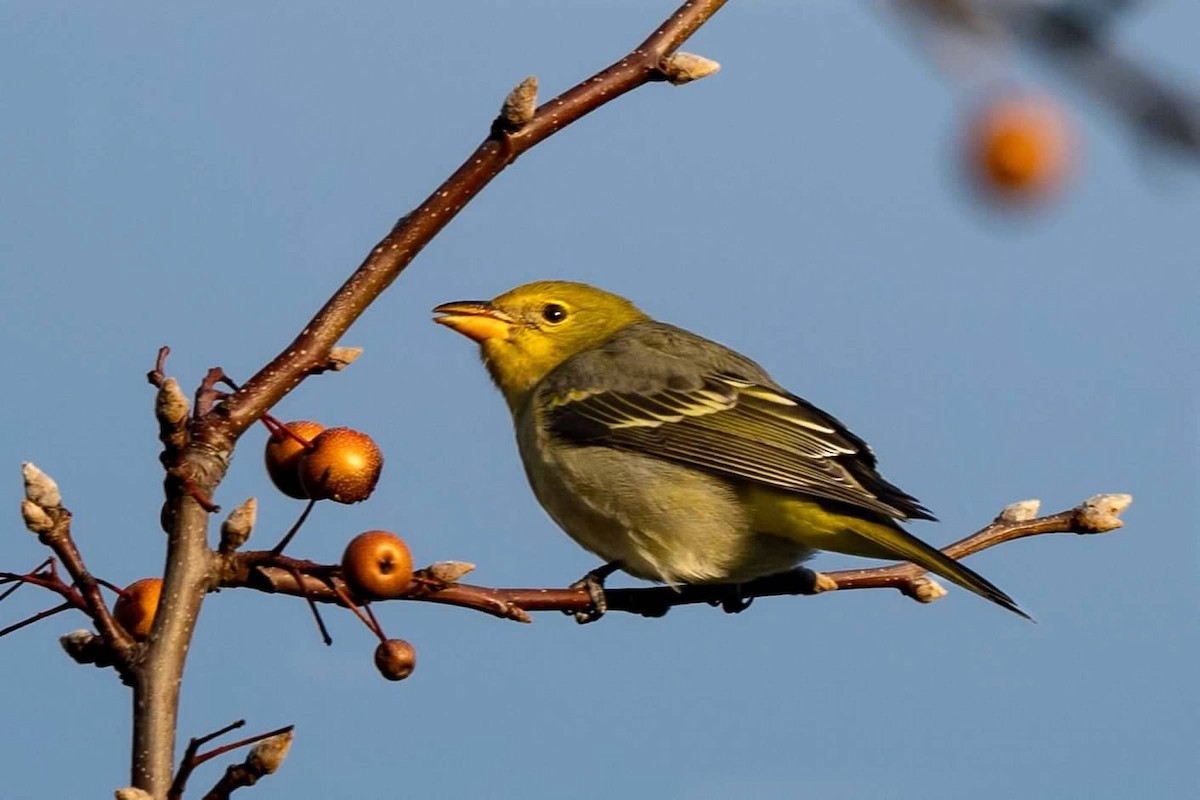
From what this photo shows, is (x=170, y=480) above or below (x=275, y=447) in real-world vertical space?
below

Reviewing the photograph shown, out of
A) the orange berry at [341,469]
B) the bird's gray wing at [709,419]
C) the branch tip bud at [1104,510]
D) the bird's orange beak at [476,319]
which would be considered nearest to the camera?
the orange berry at [341,469]

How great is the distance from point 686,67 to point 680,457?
265 cm

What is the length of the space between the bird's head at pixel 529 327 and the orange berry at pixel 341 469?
129 inches

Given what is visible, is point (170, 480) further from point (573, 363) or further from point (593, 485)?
point (573, 363)

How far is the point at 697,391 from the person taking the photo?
675 cm

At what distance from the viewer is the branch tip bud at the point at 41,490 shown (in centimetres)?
323

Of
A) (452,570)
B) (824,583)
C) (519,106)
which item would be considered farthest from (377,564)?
(824,583)

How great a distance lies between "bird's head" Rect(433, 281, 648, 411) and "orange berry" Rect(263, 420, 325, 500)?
3.04m

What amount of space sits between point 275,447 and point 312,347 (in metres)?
0.68

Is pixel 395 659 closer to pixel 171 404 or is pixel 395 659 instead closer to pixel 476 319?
pixel 171 404

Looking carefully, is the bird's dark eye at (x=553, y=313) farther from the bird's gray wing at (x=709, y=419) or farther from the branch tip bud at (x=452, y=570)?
the branch tip bud at (x=452, y=570)

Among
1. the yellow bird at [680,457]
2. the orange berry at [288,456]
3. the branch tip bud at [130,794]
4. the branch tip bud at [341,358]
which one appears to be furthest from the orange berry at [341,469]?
the yellow bird at [680,457]

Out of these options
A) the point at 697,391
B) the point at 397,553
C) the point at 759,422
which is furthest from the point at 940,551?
the point at 397,553

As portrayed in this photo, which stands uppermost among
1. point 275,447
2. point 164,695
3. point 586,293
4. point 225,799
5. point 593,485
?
point 586,293
